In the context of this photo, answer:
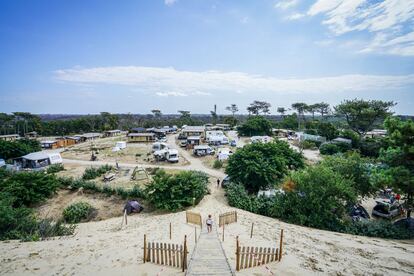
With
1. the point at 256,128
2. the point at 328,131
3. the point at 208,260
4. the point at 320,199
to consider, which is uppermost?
the point at 256,128

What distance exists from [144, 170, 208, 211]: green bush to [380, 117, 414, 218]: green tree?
1429 centimetres

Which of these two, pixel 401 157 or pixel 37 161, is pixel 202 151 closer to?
pixel 37 161

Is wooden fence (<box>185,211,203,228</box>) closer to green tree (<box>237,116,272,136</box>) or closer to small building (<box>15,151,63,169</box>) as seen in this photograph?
small building (<box>15,151,63,169</box>)

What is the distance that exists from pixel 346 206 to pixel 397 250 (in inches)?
198

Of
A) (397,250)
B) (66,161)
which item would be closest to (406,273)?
(397,250)

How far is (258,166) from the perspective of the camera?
21.4 m

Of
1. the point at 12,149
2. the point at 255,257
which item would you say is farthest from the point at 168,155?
the point at 255,257

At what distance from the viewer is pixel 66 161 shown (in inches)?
1588

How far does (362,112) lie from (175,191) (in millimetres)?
40704

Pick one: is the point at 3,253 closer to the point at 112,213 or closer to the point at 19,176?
the point at 112,213

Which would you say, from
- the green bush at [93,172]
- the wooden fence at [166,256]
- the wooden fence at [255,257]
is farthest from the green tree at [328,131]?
the wooden fence at [166,256]

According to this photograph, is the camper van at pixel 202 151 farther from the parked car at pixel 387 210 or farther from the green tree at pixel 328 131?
the green tree at pixel 328 131

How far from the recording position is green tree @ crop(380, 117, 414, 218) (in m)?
14.7

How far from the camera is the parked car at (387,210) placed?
62.6ft
